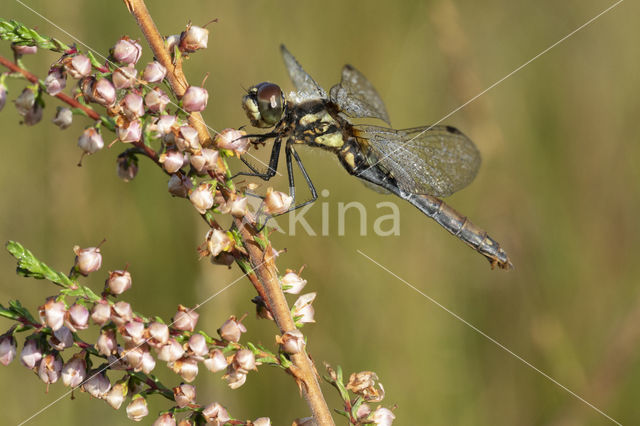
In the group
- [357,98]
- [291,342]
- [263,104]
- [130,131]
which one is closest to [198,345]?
[291,342]

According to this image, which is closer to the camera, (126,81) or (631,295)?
(126,81)

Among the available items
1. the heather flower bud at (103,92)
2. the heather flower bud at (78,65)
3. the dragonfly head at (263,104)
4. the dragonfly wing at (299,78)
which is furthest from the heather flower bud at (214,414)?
the dragonfly wing at (299,78)

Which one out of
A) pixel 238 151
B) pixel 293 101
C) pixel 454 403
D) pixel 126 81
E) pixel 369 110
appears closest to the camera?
pixel 126 81

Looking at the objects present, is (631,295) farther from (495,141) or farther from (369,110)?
(369,110)

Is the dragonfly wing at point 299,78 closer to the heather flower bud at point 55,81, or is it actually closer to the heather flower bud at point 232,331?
the heather flower bud at point 55,81

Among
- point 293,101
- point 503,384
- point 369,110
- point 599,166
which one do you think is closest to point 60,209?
point 293,101

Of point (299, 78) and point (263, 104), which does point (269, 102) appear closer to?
point (263, 104)

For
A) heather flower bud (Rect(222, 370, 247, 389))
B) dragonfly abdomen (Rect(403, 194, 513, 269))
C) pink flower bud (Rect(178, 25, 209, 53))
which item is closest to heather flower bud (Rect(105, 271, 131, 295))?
heather flower bud (Rect(222, 370, 247, 389))
